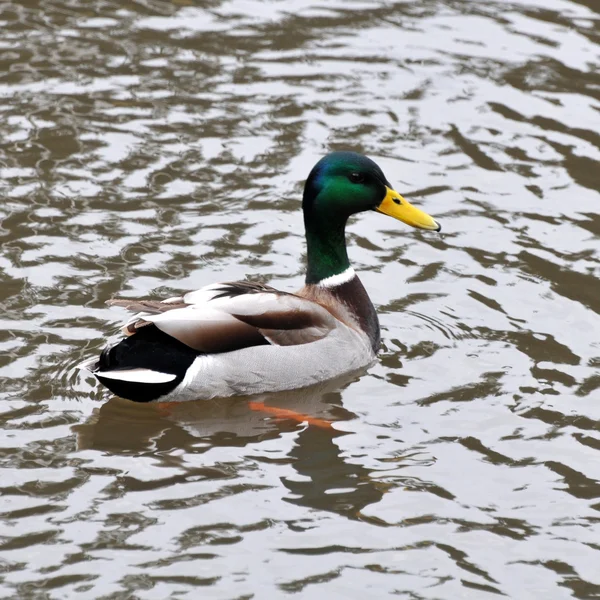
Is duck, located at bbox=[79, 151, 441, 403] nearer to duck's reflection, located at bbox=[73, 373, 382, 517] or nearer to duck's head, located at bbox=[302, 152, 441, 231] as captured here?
duck's head, located at bbox=[302, 152, 441, 231]

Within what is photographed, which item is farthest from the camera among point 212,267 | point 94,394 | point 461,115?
point 461,115

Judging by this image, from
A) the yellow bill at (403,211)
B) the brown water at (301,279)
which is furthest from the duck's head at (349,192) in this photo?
the brown water at (301,279)

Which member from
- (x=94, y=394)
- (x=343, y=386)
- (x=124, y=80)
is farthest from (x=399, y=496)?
(x=124, y=80)

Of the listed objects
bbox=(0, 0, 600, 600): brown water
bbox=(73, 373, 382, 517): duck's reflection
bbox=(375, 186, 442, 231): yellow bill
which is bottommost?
bbox=(73, 373, 382, 517): duck's reflection

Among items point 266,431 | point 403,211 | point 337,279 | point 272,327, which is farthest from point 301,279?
point 266,431

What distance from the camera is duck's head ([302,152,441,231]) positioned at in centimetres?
893

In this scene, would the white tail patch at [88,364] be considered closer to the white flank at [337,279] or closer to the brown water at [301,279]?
the brown water at [301,279]

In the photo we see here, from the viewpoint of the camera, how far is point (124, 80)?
485 inches

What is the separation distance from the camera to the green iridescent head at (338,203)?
29.3ft

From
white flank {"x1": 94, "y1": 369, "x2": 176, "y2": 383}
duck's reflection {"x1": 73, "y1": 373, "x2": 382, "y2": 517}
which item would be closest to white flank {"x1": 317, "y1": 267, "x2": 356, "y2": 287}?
duck's reflection {"x1": 73, "y1": 373, "x2": 382, "y2": 517}

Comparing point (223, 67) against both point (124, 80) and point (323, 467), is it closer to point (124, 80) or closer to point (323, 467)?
point (124, 80)

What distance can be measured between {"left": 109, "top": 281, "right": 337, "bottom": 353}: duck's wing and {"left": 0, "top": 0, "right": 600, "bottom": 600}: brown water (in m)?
0.42

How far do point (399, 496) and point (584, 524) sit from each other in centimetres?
100

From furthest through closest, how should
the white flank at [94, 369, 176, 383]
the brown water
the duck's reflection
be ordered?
the white flank at [94, 369, 176, 383] → the duck's reflection → the brown water
